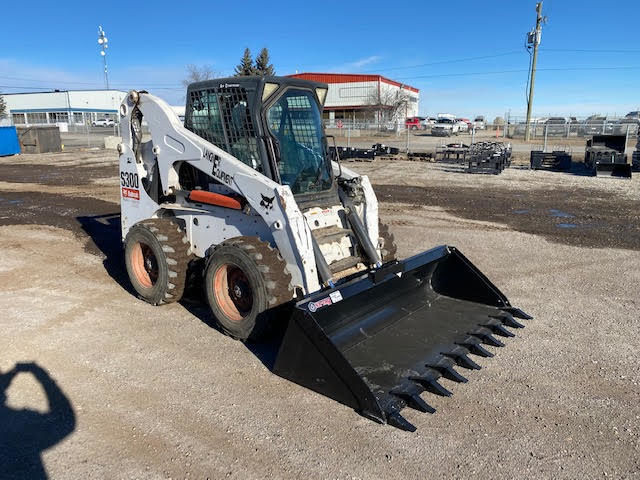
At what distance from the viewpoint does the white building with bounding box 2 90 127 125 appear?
77375mm

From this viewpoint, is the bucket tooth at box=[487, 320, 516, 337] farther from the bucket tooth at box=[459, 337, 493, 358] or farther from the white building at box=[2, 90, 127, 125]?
the white building at box=[2, 90, 127, 125]

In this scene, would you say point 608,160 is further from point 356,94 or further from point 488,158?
point 356,94

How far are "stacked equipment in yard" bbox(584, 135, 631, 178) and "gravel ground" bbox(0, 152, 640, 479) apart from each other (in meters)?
11.7

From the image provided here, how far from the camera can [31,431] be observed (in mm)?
3449

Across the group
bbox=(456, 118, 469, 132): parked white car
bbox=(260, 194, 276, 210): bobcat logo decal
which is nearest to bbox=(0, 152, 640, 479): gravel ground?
bbox=(260, 194, 276, 210): bobcat logo decal

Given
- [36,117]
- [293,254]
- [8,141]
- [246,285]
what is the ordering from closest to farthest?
1. [293,254]
2. [246,285]
3. [8,141]
4. [36,117]

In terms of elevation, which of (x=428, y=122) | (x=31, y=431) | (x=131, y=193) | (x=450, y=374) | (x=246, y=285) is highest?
(x=428, y=122)

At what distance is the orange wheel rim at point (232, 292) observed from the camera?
476 centimetres

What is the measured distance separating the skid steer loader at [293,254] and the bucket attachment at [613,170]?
15522mm

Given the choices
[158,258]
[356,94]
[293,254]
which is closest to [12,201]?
[158,258]

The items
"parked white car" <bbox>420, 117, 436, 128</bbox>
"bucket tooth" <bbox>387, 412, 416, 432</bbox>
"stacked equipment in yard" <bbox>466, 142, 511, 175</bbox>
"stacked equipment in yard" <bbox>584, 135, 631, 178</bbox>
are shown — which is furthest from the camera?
"parked white car" <bbox>420, 117, 436, 128</bbox>

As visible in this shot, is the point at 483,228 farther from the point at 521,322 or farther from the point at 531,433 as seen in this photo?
the point at 531,433

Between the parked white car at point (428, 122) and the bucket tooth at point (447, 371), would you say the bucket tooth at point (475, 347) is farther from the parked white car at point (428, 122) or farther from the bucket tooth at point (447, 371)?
the parked white car at point (428, 122)

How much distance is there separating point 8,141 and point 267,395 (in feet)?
96.1
